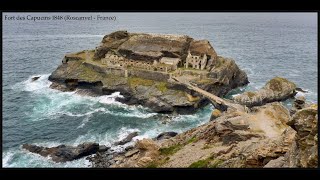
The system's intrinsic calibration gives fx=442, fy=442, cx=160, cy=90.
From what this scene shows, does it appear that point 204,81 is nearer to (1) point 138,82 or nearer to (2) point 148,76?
(2) point 148,76

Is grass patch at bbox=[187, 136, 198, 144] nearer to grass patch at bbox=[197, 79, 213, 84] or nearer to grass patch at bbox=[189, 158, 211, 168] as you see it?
grass patch at bbox=[189, 158, 211, 168]

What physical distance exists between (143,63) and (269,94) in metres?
23.2

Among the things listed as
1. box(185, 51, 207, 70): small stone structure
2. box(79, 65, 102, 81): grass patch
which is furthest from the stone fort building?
box(79, 65, 102, 81): grass patch

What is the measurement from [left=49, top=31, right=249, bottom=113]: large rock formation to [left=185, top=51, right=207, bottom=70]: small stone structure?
1.08 meters

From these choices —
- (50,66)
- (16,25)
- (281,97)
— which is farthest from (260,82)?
(16,25)

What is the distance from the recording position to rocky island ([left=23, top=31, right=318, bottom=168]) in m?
29.1

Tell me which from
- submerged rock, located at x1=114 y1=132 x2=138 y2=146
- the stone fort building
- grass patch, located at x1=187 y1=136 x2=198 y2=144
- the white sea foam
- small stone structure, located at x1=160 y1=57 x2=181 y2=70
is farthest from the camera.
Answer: small stone structure, located at x1=160 y1=57 x2=181 y2=70

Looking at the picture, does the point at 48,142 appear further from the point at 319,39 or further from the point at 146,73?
the point at 319,39

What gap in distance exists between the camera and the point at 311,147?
2255 cm

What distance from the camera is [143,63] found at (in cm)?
7975

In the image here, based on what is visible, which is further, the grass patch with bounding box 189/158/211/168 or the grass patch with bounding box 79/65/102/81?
the grass patch with bounding box 79/65/102/81

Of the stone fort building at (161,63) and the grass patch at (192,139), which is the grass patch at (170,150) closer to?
the grass patch at (192,139)

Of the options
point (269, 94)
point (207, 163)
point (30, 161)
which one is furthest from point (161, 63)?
point (207, 163)

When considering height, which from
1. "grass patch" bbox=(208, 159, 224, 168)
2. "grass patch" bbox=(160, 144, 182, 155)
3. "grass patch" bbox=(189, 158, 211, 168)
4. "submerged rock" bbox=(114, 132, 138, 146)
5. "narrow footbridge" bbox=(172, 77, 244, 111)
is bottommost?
"submerged rock" bbox=(114, 132, 138, 146)
